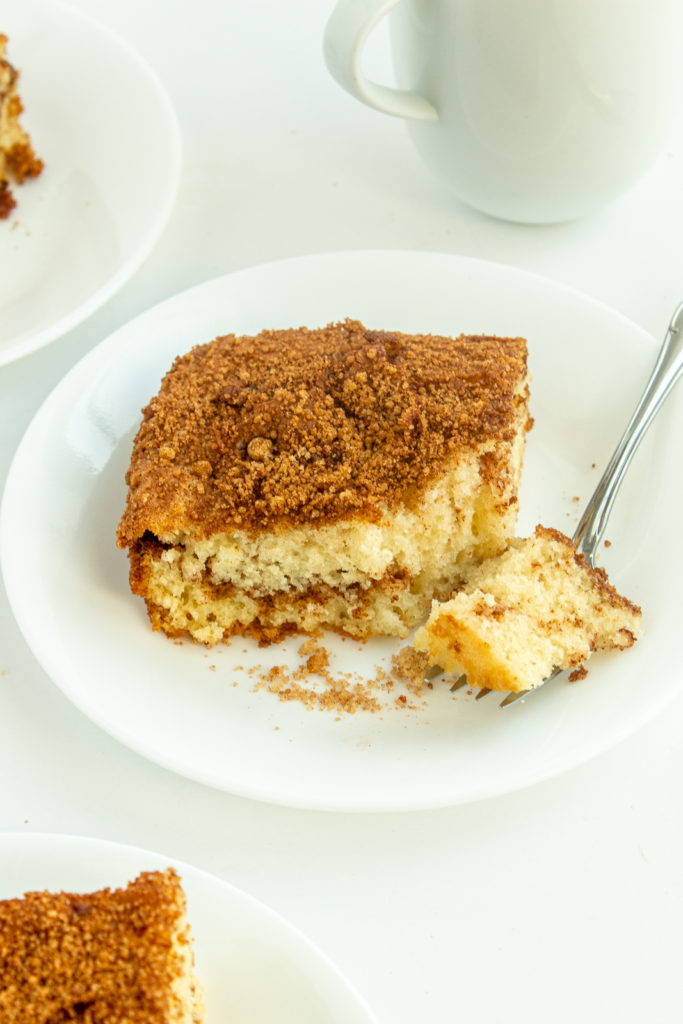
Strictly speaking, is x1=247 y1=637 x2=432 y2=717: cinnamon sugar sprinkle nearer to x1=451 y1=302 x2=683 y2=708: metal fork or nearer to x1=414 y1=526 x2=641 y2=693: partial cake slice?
x1=414 y1=526 x2=641 y2=693: partial cake slice

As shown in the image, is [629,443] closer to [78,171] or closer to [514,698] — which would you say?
[514,698]

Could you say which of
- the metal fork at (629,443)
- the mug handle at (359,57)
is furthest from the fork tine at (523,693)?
the mug handle at (359,57)

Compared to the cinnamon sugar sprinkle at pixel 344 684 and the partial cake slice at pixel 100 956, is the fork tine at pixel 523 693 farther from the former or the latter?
the partial cake slice at pixel 100 956

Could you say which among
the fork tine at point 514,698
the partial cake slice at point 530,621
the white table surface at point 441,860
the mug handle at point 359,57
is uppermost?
the mug handle at point 359,57

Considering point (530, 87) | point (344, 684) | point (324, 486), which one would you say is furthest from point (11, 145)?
point (344, 684)

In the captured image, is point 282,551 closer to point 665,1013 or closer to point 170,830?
point 170,830

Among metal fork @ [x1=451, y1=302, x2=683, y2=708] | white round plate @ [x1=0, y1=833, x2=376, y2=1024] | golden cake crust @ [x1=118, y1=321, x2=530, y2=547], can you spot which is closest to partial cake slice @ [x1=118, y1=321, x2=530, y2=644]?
golden cake crust @ [x1=118, y1=321, x2=530, y2=547]

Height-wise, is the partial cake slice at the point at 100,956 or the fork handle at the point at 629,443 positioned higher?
the fork handle at the point at 629,443
